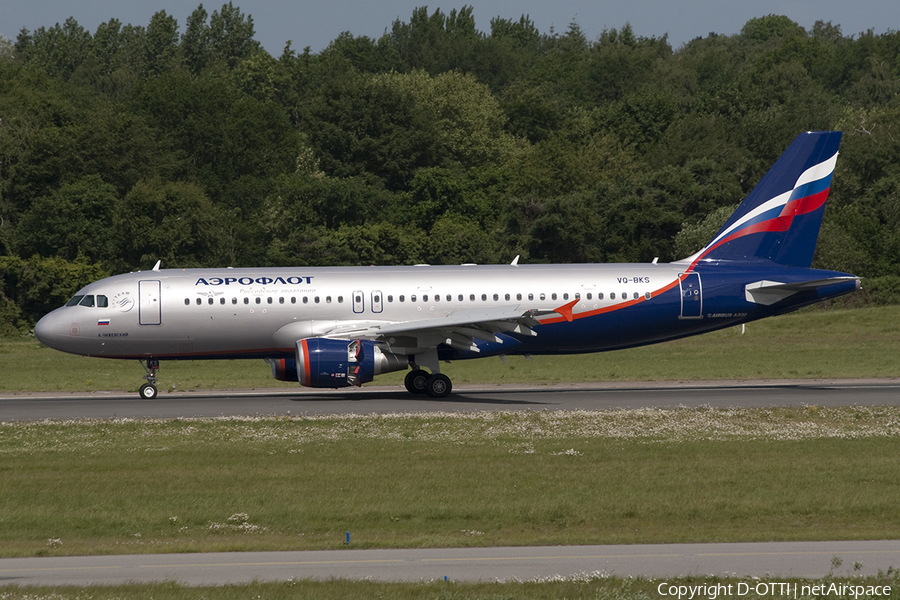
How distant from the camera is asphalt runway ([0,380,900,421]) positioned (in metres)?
31.7

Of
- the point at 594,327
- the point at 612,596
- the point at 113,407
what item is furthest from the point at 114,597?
the point at 594,327

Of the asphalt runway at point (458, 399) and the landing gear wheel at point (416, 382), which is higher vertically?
the landing gear wheel at point (416, 382)

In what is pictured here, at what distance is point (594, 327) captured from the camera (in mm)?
36125

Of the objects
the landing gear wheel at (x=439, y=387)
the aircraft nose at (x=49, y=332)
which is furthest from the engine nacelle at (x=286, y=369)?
the aircraft nose at (x=49, y=332)

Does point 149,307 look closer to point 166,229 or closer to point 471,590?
point 471,590

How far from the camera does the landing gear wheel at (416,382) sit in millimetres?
35844

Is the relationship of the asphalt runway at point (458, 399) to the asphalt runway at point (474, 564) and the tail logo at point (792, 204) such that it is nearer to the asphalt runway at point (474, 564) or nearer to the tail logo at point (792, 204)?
the tail logo at point (792, 204)

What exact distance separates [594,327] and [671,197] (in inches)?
1741

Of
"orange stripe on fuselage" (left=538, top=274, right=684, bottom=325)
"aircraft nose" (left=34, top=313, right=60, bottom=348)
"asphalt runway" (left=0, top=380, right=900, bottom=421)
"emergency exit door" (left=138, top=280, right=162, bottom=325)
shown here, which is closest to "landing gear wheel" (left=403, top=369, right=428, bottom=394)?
"asphalt runway" (left=0, top=380, right=900, bottom=421)

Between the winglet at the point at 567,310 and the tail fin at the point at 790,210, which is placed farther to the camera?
the tail fin at the point at 790,210

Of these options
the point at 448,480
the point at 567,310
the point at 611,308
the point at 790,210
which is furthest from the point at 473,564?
the point at 790,210

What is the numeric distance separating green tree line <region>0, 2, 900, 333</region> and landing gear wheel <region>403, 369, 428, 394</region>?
37852 millimetres

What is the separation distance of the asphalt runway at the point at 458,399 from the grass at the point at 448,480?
8.16ft

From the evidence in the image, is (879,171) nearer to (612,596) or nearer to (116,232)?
(116,232)
